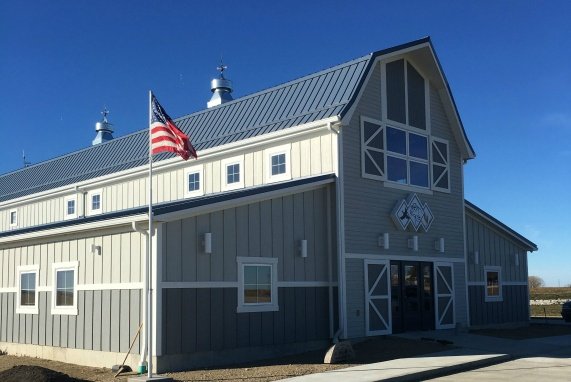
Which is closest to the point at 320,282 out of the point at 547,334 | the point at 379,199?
the point at 379,199

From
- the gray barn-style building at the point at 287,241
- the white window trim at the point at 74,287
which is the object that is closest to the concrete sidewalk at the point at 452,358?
the gray barn-style building at the point at 287,241

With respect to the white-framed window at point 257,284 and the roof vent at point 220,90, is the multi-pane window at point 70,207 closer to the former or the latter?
the roof vent at point 220,90

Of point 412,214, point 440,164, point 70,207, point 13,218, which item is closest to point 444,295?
point 412,214

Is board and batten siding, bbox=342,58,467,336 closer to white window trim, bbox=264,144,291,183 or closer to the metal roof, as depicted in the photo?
the metal roof

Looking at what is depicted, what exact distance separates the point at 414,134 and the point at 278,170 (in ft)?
14.5

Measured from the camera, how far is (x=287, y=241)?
16.7m

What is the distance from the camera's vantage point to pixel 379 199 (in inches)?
755

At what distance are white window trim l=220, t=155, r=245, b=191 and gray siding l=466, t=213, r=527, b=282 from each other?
7.86 metres

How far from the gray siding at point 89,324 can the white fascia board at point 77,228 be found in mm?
1419

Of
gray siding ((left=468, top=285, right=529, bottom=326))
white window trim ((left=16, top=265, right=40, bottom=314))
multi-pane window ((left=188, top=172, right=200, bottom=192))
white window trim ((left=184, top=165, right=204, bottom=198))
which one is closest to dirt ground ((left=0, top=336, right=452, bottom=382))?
white window trim ((left=16, top=265, right=40, bottom=314))

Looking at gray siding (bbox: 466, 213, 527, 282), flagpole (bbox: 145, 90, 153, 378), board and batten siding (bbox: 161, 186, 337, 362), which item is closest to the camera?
flagpole (bbox: 145, 90, 153, 378)

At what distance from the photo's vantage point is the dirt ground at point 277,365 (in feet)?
43.5

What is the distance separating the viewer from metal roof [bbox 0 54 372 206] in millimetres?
19125

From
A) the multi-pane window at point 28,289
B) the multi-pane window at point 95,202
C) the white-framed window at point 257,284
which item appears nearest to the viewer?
the white-framed window at point 257,284
